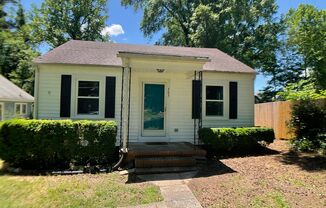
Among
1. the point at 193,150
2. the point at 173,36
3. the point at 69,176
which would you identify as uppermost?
the point at 173,36

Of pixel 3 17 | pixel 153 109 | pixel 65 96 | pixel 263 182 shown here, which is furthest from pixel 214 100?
pixel 3 17

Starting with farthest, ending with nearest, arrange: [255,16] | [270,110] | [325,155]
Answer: [255,16], [270,110], [325,155]

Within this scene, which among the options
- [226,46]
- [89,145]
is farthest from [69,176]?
[226,46]

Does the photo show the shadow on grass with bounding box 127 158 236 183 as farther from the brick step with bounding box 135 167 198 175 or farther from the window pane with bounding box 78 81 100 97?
the window pane with bounding box 78 81 100 97

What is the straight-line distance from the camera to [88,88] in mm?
9570

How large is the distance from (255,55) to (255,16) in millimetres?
3719

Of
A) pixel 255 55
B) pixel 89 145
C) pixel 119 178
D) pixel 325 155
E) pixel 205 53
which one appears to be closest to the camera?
pixel 119 178

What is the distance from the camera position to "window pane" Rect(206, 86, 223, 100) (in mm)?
10484

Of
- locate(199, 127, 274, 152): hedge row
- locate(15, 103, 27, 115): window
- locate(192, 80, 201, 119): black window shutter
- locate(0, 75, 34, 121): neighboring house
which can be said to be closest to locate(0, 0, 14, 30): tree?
locate(192, 80, 201, 119): black window shutter

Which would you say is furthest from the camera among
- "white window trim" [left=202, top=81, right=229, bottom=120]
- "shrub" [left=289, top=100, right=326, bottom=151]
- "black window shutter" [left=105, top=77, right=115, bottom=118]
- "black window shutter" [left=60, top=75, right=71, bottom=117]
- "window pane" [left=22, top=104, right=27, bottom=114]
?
"window pane" [left=22, top=104, right=27, bottom=114]

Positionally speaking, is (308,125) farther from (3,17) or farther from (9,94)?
(9,94)

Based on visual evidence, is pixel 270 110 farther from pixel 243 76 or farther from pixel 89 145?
pixel 89 145

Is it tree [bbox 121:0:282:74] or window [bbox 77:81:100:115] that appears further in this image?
tree [bbox 121:0:282:74]

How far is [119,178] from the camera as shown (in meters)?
6.75
